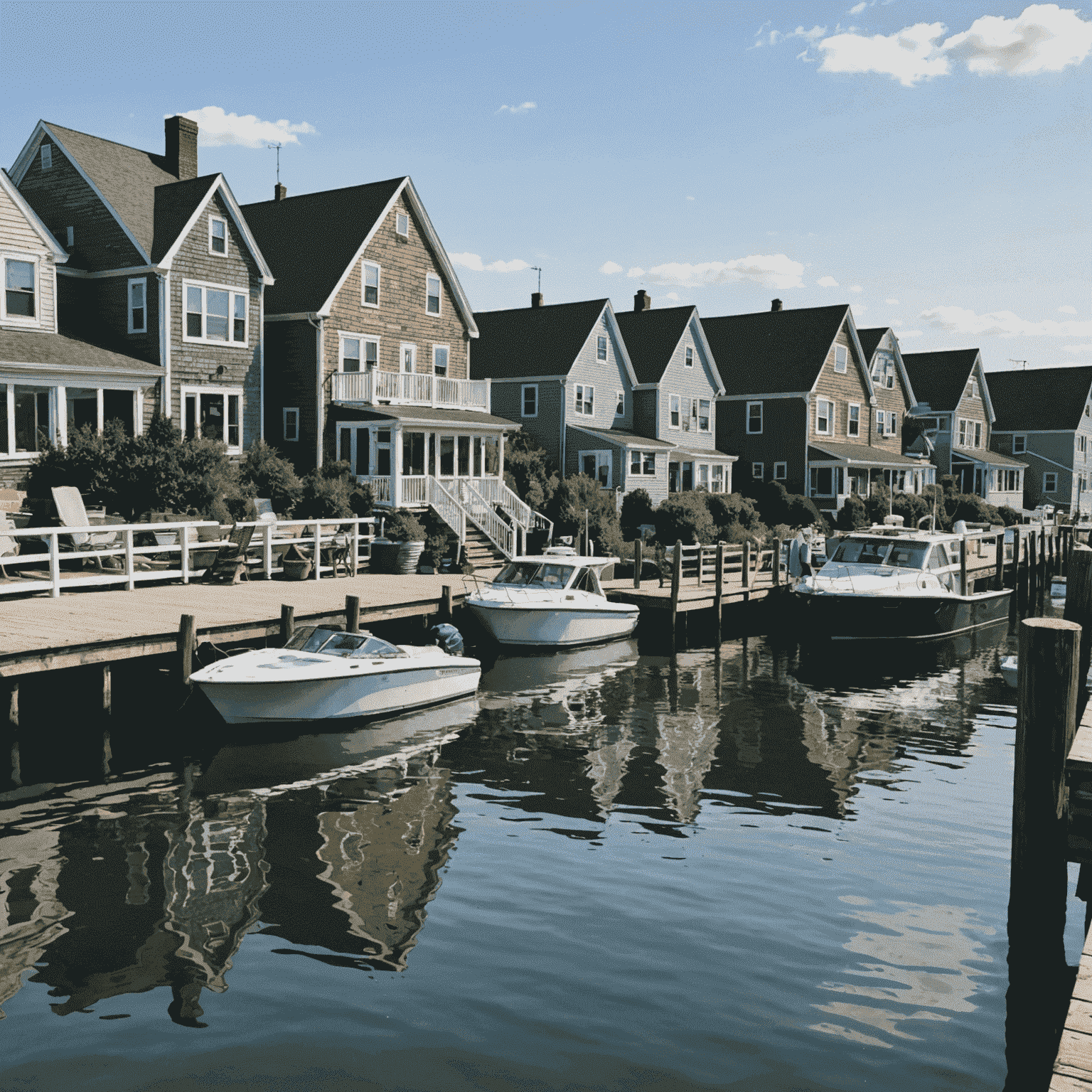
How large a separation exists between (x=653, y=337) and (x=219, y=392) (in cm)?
2561

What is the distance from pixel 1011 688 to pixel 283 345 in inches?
1074

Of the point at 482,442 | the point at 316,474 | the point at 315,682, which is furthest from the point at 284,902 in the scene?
the point at 482,442

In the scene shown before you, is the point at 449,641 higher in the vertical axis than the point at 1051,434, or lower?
lower

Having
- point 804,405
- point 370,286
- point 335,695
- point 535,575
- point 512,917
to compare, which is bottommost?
point 512,917

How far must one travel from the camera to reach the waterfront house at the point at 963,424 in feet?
231

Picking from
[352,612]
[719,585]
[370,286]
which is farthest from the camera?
[370,286]

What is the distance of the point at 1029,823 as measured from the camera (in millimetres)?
9250

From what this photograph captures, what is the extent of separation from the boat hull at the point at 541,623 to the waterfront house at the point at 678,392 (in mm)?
25899

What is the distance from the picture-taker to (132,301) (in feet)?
115

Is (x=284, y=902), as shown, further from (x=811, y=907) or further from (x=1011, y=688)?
(x=1011, y=688)

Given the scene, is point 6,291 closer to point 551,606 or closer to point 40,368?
point 40,368

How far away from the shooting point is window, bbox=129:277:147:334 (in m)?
34.9

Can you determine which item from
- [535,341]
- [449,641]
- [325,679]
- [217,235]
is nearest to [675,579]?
[449,641]

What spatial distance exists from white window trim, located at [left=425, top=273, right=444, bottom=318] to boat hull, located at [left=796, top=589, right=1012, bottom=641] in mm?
22073
